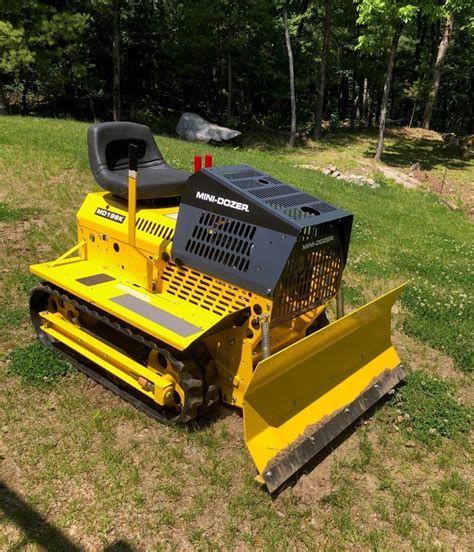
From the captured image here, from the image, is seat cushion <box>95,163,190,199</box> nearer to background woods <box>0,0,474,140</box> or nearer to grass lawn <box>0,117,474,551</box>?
grass lawn <box>0,117,474,551</box>

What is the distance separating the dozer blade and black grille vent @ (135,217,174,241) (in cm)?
147

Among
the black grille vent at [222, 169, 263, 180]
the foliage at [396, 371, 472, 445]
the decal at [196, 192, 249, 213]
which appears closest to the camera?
the decal at [196, 192, 249, 213]

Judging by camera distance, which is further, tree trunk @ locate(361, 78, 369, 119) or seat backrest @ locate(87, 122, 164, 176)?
tree trunk @ locate(361, 78, 369, 119)

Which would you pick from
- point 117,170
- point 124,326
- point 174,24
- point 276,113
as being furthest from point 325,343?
point 276,113

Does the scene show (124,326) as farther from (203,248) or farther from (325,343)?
(325,343)

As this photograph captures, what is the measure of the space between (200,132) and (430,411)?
17282 millimetres

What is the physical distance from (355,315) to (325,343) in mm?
401

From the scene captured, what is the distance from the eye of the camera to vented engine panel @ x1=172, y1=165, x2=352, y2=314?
3631 millimetres

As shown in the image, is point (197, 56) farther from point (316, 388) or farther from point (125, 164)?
point (316, 388)

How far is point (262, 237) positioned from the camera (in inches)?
145

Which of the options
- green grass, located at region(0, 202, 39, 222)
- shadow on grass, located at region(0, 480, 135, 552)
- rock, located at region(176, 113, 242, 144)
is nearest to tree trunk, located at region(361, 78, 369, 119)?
rock, located at region(176, 113, 242, 144)

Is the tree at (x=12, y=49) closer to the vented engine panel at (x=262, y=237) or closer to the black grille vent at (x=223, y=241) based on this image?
the vented engine panel at (x=262, y=237)

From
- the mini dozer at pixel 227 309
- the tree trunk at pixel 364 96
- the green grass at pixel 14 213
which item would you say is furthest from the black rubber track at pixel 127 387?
the tree trunk at pixel 364 96

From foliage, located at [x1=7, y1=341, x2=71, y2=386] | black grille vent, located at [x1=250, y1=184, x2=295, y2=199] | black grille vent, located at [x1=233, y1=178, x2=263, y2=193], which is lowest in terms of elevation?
foliage, located at [x1=7, y1=341, x2=71, y2=386]
